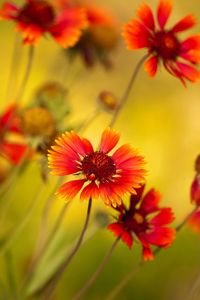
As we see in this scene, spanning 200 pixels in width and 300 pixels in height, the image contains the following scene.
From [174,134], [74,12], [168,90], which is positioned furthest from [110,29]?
[168,90]

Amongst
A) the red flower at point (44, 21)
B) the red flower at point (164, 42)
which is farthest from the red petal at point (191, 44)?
the red flower at point (44, 21)

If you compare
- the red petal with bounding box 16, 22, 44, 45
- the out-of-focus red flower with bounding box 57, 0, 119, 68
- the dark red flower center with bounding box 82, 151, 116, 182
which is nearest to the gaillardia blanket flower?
the dark red flower center with bounding box 82, 151, 116, 182

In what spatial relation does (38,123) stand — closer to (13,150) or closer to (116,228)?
(13,150)

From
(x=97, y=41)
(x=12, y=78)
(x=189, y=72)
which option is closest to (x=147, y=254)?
(x=189, y=72)

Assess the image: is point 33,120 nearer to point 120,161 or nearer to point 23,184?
point 120,161

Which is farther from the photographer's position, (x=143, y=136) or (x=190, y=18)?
(x=143, y=136)
